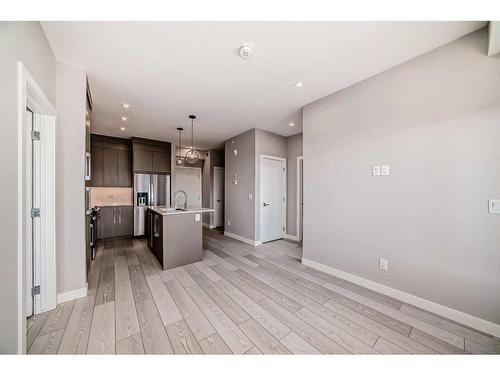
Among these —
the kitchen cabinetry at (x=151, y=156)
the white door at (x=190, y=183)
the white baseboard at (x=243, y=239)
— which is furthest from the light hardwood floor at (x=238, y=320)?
the white door at (x=190, y=183)

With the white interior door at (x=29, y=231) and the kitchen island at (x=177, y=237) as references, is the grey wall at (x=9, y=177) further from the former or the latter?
the kitchen island at (x=177, y=237)

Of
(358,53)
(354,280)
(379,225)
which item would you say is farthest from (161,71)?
(354,280)

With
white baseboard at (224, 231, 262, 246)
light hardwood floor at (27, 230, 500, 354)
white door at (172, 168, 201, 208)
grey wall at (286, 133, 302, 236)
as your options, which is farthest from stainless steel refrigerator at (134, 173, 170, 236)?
grey wall at (286, 133, 302, 236)

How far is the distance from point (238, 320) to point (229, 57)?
270 centimetres

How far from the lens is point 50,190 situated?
1.84 metres

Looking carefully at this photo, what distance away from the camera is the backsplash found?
4.69 metres

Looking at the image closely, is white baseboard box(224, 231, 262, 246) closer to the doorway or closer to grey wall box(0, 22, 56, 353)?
the doorway

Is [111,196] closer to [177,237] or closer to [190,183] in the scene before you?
[190,183]

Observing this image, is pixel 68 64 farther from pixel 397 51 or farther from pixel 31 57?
pixel 397 51

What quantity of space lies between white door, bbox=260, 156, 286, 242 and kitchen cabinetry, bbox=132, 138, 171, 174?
297 cm

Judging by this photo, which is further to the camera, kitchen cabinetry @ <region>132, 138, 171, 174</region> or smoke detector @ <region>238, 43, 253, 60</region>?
kitchen cabinetry @ <region>132, 138, 171, 174</region>

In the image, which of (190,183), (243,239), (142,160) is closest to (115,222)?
(142,160)

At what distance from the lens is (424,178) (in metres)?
1.92

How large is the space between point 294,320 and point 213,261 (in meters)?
1.81
